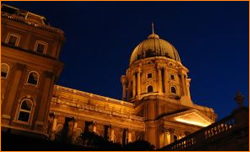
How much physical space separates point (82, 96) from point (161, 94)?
18.5 m

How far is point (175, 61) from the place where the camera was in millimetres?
70750

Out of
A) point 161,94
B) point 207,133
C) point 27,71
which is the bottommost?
point 207,133

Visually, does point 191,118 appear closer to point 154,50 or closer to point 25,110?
point 154,50

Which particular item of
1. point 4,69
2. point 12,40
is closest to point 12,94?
point 4,69

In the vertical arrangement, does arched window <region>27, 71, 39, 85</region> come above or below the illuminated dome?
below

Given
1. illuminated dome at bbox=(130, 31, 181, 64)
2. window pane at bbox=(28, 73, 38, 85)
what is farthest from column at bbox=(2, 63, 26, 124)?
illuminated dome at bbox=(130, 31, 181, 64)

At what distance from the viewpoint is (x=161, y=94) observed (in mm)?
62531

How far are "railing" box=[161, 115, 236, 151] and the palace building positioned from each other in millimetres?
14708

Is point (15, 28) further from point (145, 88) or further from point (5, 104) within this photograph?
point (145, 88)

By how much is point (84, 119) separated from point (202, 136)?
32401mm


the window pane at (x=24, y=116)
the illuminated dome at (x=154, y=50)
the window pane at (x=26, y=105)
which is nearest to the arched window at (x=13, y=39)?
the window pane at (x=26, y=105)

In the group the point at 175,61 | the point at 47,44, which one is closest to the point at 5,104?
the point at 47,44

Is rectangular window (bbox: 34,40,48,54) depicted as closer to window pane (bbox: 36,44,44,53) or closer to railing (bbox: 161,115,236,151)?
window pane (bbox: 36,44,44,53)

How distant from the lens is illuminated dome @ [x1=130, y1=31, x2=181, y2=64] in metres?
72.0
